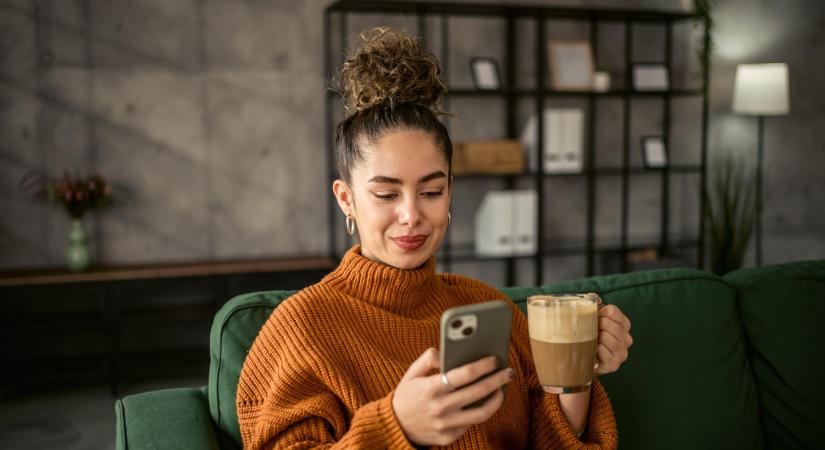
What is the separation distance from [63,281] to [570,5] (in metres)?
3.35

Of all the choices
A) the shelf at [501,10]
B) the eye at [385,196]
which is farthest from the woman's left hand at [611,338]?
the shelf at [501,10]

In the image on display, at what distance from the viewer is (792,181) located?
5281 millimetres

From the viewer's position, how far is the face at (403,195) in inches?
49.7

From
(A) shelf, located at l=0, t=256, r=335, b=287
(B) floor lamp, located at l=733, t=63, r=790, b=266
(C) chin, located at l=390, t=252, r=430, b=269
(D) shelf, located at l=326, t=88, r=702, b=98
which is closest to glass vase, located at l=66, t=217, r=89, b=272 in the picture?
(A) shelf, located at l=0, t=256, r=335, b=287

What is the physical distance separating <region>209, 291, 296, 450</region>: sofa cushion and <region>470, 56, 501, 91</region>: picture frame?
3.05 m

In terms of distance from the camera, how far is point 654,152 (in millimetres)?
4738

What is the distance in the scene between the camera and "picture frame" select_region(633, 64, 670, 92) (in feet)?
15.4

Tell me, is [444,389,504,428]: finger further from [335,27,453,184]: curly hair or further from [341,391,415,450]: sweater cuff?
[335,27,453,184]: curly hair

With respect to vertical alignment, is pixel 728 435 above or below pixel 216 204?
below

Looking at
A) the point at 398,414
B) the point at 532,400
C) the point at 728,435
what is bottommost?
the point at 728,435

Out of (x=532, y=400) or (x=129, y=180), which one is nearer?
(x=532, y=400)

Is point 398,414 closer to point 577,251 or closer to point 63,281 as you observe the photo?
point 63,281

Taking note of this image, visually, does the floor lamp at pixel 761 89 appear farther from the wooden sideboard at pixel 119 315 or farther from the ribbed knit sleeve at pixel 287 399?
the ribbed knit sleeve at pixel 287 399

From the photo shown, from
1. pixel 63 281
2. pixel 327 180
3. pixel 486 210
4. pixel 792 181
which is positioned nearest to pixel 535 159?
→ pixel 486 210
